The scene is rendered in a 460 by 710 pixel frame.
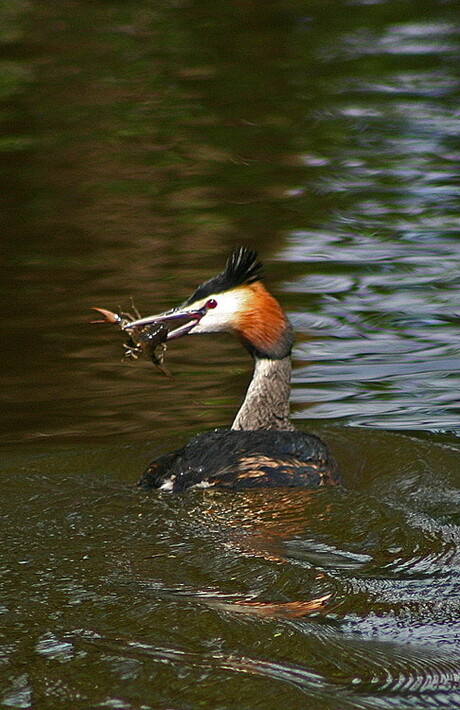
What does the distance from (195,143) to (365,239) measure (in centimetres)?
314

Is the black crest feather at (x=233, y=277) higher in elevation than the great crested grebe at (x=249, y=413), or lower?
higher

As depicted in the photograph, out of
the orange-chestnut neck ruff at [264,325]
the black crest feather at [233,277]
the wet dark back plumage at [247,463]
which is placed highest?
the black crest feather at [233,277]

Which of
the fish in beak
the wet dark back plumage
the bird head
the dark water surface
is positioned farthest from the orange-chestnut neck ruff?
the wet dark back plumage

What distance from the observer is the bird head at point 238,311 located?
6512 millimetres

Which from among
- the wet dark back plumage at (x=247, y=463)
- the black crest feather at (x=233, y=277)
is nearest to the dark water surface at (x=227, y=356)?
the wet dark back plumage at (x=247, y=463)

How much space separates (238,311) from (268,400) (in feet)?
1.53

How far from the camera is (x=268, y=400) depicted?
6.53m

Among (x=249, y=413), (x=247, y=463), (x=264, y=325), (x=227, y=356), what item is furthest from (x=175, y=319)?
(x=227, y=356)

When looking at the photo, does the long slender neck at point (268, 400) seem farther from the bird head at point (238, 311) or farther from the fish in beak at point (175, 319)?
the fish in beak at point (175, 319)

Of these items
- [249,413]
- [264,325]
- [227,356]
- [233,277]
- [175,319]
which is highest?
[233,277]

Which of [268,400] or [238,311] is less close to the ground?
[238,311]

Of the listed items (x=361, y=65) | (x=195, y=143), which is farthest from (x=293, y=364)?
(x=361, y=65)

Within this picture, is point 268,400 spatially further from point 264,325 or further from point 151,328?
point 151,328

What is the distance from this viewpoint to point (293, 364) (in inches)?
312
